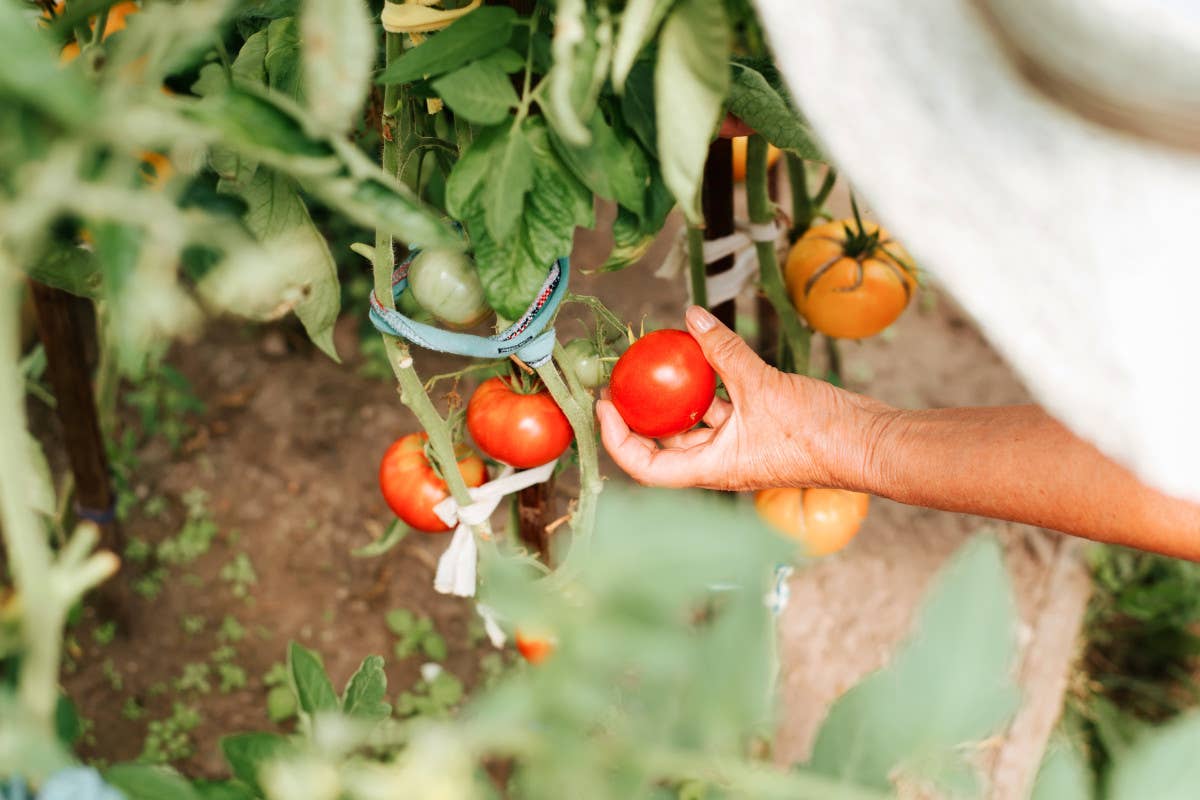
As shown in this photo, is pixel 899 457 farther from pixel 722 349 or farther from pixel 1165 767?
pixel 1165 767

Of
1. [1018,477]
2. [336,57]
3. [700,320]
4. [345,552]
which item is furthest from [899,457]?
[345,552]

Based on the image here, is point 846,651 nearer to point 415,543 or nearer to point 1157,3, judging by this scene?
point 415,543

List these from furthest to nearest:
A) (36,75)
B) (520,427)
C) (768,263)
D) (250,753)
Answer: (768,263) < (520,427) < (250,753) < (36,75)

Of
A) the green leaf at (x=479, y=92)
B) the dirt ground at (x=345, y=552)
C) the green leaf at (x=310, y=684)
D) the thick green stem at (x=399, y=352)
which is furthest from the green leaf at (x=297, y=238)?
→ the dirt ground at (x=345, y=552)

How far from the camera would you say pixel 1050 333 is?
441 millimetres

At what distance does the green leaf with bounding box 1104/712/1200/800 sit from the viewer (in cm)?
30

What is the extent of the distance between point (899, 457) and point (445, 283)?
1.52 ft

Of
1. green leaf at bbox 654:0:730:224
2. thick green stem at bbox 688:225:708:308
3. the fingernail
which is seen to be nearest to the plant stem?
thick green stem at bbox 688:225:708:308

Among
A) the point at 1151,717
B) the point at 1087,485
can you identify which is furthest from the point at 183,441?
the point at 1151,717

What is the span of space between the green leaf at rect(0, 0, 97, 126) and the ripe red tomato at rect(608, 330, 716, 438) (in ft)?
2.01

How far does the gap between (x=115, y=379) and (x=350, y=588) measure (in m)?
0.57

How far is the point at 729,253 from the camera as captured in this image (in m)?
1.12

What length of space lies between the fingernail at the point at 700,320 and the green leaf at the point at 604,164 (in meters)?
0.30

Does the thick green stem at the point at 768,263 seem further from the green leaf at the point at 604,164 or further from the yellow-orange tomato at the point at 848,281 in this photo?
the green leaf at the point at 604,164
